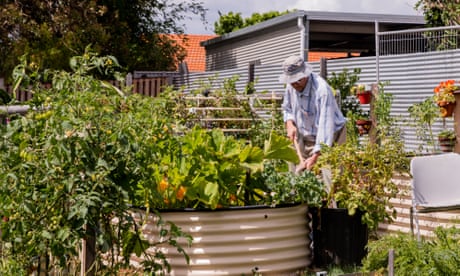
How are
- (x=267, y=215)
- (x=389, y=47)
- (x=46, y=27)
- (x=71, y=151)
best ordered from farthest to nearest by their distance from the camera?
(x=46, y=27) → (x=389, y=47) → (x=267, y=215) → (x=71, y=151)

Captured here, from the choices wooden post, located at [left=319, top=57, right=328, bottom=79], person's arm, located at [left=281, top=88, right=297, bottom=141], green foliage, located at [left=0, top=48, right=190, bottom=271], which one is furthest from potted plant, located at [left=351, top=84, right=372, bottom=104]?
green foliage, located at [left=0, top=48, right=190, bottom=271]

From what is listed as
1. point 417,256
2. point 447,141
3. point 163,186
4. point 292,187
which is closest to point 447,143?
point 447,141

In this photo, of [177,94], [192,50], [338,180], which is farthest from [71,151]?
[192,50]

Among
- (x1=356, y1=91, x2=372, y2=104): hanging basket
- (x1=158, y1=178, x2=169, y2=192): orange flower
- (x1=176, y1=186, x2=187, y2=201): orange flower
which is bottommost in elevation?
(x1=176, y1=186, x2=187, y2=201): orange flower

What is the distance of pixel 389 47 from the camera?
54.4ft

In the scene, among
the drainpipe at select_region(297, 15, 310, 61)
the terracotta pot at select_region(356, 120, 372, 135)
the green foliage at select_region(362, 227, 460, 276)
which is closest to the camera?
the green foliage at select_region(362, 227, 460, 276)

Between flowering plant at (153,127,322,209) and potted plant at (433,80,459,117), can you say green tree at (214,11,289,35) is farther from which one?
flowering plant at (153,127,322,209)

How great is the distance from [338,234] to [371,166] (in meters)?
0.47

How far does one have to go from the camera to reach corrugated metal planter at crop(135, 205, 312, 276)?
4.96 m

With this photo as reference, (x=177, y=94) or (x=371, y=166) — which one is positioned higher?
(x=177, y=94)

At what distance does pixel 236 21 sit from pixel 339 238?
33.2 metres

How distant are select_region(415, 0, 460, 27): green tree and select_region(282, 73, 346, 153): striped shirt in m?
12.1

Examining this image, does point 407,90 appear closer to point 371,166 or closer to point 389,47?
point 389,47

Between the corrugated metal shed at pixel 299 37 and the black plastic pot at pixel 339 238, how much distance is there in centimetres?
1494
